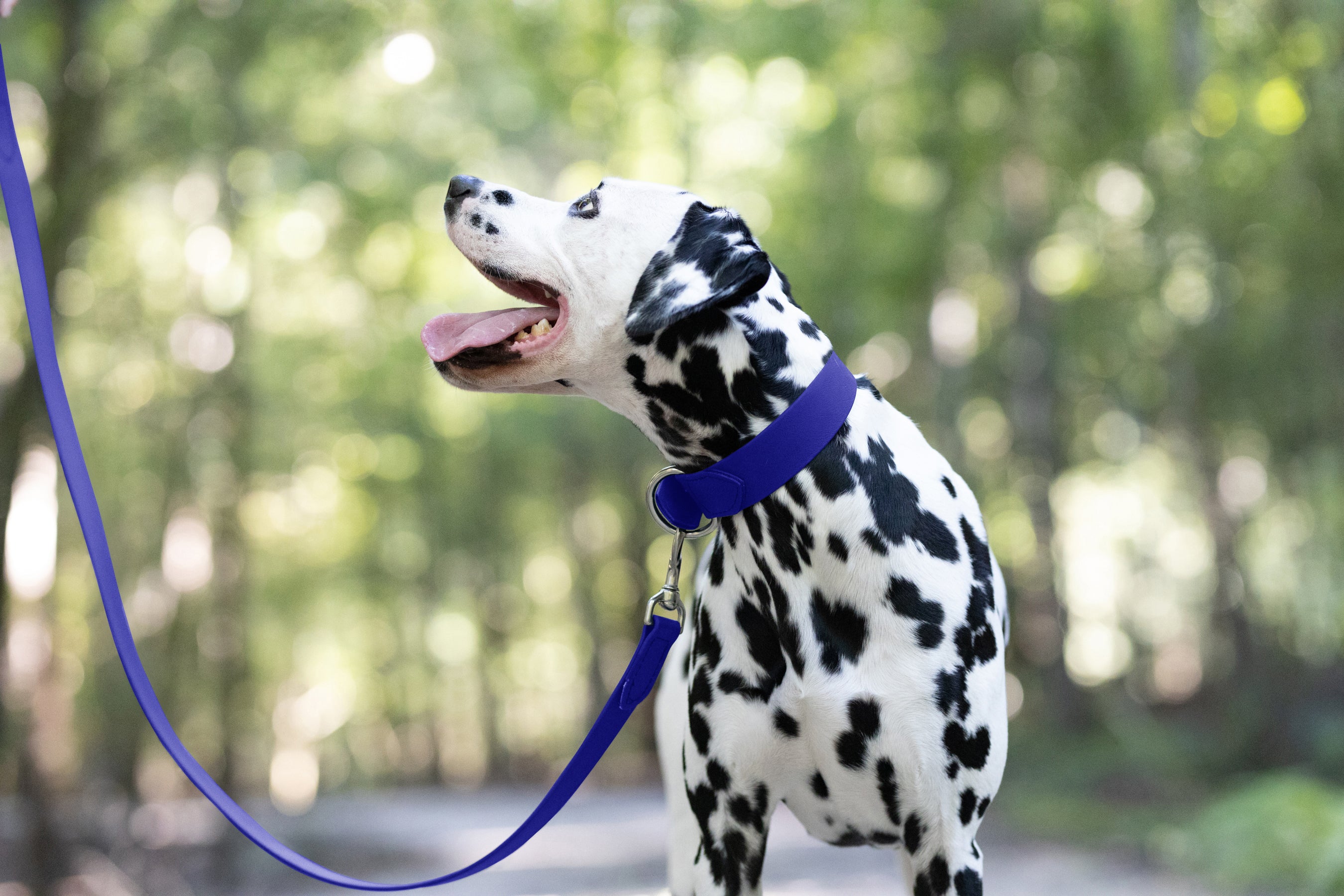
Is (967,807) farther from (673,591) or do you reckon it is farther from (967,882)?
(673,591)

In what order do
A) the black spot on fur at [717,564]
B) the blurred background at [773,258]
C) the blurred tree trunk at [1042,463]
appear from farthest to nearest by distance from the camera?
the blurred tree trunk at [1042,463]
the blurred background at [773,258]
the black spot on fur at [717,564]

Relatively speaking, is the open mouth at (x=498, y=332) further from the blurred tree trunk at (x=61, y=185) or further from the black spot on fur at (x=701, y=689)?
the blurred tree trunk at (x=61, y=185)

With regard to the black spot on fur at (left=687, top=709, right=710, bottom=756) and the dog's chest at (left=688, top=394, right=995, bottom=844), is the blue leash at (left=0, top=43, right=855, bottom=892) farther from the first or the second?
the black spot on fur at (left=687, top=709, right=710, bottom=756)

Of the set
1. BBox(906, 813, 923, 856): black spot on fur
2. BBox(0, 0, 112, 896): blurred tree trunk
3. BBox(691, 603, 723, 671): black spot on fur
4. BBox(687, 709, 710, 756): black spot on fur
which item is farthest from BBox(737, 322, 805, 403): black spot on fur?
BBox(0, 0, 112, 896): blurred tree trunk

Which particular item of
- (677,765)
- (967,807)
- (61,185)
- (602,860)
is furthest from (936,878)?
(602,860)

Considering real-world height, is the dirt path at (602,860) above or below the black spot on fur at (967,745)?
below

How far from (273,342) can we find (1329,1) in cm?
1582

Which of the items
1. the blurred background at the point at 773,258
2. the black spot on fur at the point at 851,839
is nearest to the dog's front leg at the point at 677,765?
the black spot on fur at the point at 851,839

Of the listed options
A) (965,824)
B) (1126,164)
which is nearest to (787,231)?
(1126,164)

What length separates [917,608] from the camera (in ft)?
8.36

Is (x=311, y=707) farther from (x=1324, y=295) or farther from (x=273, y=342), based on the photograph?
(x=1324, y=295)

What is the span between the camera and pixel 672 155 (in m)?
14.5

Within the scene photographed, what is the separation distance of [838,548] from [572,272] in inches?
35.0

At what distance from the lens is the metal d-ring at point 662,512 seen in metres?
2.62
